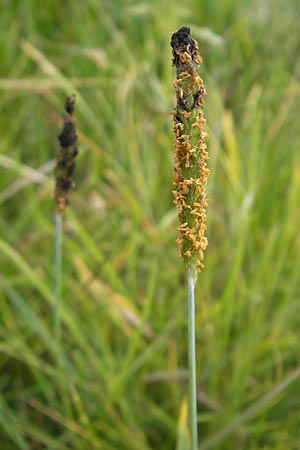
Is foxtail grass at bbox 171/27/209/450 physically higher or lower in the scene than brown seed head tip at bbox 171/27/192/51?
lower

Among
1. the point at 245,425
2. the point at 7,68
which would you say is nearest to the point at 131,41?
the point at 7,68

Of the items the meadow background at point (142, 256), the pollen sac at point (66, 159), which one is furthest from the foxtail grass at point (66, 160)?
the meadow background at point (142, 256)

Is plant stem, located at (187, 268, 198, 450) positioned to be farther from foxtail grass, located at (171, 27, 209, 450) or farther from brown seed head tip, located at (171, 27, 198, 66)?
brown seed head tip, located at (171, 27, 198, 66)

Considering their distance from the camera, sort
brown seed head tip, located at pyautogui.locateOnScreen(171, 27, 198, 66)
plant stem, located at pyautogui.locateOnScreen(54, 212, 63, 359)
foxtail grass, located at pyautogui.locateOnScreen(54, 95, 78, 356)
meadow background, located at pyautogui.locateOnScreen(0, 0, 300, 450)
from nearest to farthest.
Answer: brown seed head tip, located at pyautogui.locateOnScreen(171, 27, 198, 66)
foxtail grass, located at pyautogui.locateOnScreen(54, 95, 78, 356)
plant stem, located at pyautogui.locateOnScreen(54, 212, 63, 359)
meadow background, located at pyautogui.locateOnScreen(0, 0, 300, 450)

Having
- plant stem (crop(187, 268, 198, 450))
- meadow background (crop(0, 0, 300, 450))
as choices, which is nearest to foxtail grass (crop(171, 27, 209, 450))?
plant stem (crop(187, 268, 198, 450))

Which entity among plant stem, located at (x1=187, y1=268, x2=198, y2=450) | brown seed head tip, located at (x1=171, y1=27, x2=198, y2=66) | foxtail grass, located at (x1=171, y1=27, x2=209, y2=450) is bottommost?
plant stem, located at (x1=187, y1=268, x2=198, y2=450)

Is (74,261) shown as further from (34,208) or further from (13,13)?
(13,13)

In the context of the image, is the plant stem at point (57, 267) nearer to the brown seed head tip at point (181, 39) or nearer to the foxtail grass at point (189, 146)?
the foxtail grass at point (189, 146)
